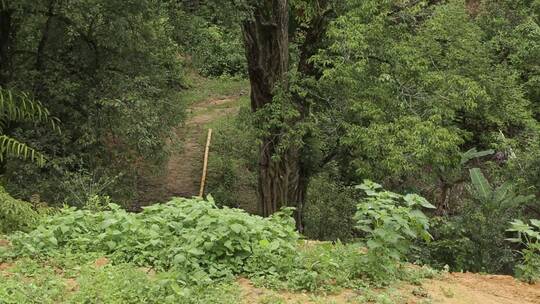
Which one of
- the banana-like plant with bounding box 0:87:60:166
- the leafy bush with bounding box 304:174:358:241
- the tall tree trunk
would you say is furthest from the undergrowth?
the leafy bush with bounding box 304:174:358:241

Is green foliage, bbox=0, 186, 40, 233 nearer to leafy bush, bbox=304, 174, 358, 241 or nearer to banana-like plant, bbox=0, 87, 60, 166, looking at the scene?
banana-like plant, bbox=0, 87, 60, 166

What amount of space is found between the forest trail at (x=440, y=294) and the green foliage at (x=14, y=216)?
259cm

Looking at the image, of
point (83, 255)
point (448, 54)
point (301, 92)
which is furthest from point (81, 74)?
point (83, 255)

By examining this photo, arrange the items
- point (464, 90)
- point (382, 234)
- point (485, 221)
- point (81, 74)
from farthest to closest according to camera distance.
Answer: point (81, 74)
point (464, 90)
point (485, 221)
point (382, 234)

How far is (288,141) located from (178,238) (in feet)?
19.7

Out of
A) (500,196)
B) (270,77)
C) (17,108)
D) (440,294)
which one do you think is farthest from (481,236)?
(17,108)

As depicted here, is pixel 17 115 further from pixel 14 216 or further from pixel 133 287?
pixel 133 287

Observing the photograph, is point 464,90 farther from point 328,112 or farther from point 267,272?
point 267,272

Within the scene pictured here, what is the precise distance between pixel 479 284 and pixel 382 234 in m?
1.60

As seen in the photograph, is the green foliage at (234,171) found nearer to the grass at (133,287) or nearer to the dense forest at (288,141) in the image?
the dense forest at (288,141)

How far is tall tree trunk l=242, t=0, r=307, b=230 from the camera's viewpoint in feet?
37.7

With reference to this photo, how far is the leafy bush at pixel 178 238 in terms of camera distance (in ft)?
16.3

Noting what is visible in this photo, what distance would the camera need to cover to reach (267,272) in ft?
16.4

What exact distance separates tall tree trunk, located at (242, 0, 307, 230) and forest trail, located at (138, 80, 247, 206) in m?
3.34
